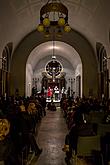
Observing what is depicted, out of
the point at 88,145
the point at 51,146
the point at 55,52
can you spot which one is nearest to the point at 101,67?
the point at 55,52

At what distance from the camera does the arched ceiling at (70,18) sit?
15.4 metres

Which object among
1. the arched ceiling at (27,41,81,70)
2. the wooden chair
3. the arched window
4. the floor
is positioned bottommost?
the floor

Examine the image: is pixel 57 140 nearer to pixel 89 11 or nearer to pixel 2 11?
pixel 2 11

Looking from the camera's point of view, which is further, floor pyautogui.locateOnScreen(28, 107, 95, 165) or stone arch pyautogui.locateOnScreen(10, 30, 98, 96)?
stone arch pyautogui.locateOnScreen(10, 30, 98, 96)

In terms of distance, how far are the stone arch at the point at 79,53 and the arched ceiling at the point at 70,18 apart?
1.34 meters

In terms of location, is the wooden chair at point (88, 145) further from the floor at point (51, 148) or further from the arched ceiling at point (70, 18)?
the arched ceiling at point (70, 18)

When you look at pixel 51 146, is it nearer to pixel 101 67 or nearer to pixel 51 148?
pixel 51 148

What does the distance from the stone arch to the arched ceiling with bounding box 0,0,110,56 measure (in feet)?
4.40

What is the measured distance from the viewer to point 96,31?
61.6 ft

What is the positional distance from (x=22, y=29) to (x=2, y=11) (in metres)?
5.24

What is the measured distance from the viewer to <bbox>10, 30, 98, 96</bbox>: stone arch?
22734mm

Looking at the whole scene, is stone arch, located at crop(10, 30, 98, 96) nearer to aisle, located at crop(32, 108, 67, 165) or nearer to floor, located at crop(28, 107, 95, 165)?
aisle, located at crop(32, 108, 67, 165)

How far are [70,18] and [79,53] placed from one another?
4161mm

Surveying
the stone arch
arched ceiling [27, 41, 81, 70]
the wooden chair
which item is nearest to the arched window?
the stone arch
